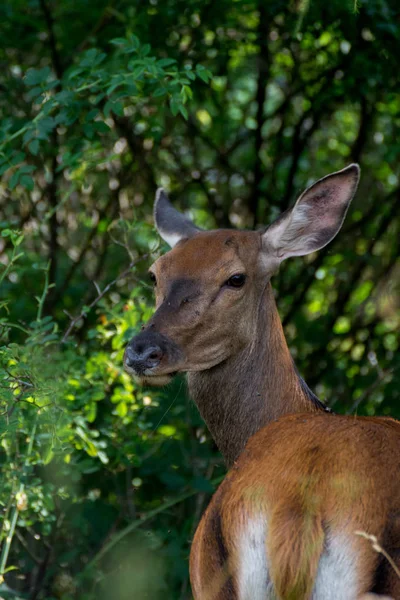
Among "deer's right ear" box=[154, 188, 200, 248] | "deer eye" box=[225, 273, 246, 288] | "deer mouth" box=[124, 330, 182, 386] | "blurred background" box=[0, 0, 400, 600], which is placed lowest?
"blurred background" box=[0, 0, 400, 600]

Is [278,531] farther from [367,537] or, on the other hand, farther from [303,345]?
[303,345]

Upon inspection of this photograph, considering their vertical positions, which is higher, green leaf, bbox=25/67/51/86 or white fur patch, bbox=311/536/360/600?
green leaf, bbox=25/67/51/86

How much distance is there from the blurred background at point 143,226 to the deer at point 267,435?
0.47 m

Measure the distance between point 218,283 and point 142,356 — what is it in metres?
0.56

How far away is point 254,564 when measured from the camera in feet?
10.1

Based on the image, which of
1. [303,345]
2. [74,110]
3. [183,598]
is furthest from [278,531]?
[303,345]

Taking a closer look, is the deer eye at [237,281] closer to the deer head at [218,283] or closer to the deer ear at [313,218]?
the deer head at [218,283]

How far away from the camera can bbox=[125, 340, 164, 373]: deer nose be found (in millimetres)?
4172

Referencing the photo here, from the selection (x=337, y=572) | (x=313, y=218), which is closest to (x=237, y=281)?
(x=313, y=218)

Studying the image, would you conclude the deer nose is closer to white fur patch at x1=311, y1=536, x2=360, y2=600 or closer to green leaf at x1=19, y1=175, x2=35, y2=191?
white fur patch at x1=311, y1=536, x2=360, y2=600

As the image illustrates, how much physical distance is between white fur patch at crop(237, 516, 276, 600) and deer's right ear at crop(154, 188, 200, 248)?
2.17 metres

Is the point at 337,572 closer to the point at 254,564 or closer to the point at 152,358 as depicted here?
the point at 254,564

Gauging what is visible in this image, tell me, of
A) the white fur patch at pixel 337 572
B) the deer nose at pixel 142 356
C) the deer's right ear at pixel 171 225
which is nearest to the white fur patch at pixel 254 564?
the white fur patch at pixel 337 572

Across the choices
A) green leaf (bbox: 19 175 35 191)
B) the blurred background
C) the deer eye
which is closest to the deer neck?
the deer eye
